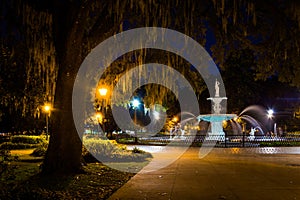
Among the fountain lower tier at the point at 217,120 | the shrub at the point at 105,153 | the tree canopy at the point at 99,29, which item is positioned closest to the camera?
the tree canopy at the point at 99,29

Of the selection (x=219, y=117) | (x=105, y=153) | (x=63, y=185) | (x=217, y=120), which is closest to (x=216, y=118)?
(x=219, y=117)

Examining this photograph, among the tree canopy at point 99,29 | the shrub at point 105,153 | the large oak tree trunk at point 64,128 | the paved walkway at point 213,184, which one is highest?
the tree canopy at point 99,29

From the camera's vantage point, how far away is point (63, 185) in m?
9.45

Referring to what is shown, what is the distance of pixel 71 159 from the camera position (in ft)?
37.3

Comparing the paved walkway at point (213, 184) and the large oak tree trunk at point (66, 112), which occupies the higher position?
the large oak tree trunk at point (66, 112)

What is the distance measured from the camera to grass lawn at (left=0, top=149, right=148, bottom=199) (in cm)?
677

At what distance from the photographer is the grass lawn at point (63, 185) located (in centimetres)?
677

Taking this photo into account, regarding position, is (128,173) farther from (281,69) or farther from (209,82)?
(209,82)

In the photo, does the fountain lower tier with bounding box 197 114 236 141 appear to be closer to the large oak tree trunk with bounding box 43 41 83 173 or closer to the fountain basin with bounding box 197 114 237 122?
the fountain basin with bounding box 197 114 237 122

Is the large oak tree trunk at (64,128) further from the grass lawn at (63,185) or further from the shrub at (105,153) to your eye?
the shrub at (105,153)

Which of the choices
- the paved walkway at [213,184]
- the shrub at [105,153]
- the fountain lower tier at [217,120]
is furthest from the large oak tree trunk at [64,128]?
the fountain lower tier at [217,120]

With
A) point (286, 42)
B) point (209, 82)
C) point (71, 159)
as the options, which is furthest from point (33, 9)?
Result: point (209, 82)

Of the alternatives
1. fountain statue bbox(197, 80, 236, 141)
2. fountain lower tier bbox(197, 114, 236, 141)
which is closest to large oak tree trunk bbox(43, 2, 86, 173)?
fountain statue bbox(197, 80, 236, 141)

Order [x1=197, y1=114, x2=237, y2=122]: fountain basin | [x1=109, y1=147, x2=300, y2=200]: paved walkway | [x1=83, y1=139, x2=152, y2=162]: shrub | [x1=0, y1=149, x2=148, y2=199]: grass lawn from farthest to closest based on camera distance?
[x1=197, y1=114, x2=237, y2=122]: fountain basin
[x1=83, y1=139, x2=152, y2=162]: shrub
[x1=109, y1=147, x2=300, y2=200]: paved walkway
[x1=0, y1=149, x2=148, y2=199]: grass lawn
